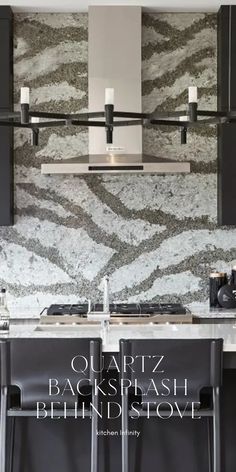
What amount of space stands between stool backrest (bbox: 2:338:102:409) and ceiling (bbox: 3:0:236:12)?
2.63 metres

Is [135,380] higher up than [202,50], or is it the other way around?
[202,50]

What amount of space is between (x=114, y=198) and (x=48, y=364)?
2.19m

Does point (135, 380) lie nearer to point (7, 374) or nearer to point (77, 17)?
point (7, 374)

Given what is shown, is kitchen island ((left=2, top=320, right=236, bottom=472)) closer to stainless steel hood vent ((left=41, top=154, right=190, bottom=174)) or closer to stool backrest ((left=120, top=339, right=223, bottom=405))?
stool backrest ((left=120, top=339, right=223, bottom=405))

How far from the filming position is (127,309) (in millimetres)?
4148

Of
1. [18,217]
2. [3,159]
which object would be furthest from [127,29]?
[18,217]

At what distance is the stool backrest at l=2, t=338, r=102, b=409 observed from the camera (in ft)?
8.48

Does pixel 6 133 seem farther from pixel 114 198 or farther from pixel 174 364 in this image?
pixel 174 364

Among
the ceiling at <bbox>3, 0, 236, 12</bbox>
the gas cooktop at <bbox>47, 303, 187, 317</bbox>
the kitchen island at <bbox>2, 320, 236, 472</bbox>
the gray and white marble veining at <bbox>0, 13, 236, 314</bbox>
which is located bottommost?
the kitchen island at <bbox>2, 320, 236, 472</bbox>

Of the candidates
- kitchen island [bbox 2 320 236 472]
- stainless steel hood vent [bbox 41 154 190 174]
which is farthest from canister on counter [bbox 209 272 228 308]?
kitchen island [bbox 2 320 236 472]

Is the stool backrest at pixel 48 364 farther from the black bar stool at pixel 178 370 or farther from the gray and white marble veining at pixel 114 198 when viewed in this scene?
the gray and white marble veining at pixel 114 198

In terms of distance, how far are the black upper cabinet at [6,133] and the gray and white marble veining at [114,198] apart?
186mm

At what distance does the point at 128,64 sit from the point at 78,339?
2.33m

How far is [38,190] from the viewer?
A: 182 inches
